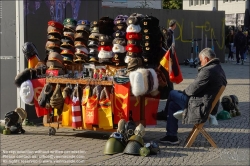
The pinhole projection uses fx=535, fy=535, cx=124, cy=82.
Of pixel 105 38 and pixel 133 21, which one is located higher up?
pixel 133 21

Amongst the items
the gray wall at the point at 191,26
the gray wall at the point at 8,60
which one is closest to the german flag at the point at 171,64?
the gray wall at the point at 8,60

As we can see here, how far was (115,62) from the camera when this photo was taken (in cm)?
891

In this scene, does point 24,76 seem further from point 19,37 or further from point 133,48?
point 133,48

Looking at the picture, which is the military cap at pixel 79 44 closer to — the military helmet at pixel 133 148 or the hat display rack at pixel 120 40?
the hat display rack at pixel 120 40

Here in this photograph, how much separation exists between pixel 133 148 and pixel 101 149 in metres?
0.67

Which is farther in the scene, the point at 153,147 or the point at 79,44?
the point at 79,44

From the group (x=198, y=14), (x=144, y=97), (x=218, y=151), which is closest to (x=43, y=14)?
(x=144, y=97)

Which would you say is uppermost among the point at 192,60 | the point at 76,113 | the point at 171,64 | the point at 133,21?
the point at 133,21

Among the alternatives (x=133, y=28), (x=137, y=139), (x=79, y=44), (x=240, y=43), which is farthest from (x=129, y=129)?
(x=240, y=43)

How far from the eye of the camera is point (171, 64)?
8664 mm

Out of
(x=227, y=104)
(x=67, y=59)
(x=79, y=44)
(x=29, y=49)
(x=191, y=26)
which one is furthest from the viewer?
(x=191, y=26)

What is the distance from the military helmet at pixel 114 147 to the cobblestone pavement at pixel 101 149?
0.10 m

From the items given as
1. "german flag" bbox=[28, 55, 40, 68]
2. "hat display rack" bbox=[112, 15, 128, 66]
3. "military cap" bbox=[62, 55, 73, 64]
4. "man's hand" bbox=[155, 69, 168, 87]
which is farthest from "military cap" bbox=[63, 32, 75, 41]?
"man's hand" bbox=[155, 69, 168, 87]

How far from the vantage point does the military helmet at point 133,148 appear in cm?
761
